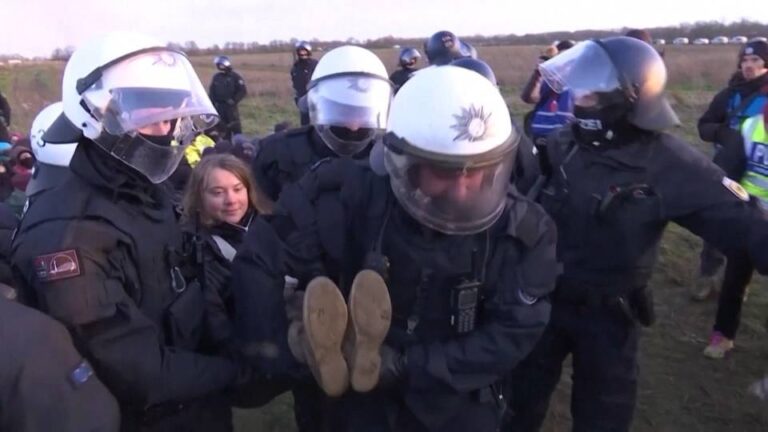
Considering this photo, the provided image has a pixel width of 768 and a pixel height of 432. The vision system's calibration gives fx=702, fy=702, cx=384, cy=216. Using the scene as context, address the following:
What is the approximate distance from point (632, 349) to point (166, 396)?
185cm

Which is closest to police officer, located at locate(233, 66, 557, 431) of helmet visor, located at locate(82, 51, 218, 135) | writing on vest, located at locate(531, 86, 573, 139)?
helmet visor, located at locate(82, 51, 218, 135)

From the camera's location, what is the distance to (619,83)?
2756mm

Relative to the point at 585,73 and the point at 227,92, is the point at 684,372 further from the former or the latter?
the point at 227,92

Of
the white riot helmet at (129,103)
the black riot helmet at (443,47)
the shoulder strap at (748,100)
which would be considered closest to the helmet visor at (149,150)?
the white riot helmet at (129,103)

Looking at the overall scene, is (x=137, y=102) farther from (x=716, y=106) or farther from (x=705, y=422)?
(x=716, y=106)

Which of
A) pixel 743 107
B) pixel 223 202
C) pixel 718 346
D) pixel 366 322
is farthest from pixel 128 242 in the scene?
pixel 743 107

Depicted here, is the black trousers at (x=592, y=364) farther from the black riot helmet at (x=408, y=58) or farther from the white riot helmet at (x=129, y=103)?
the black riot helmet at (x=408, y=58)

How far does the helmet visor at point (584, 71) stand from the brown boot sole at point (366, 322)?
1.40m

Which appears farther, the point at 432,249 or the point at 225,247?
the point at 225,247

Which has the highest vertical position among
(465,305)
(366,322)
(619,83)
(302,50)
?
(619,83)

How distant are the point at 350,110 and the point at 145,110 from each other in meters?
1.50

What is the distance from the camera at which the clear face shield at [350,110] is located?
3.50 meters

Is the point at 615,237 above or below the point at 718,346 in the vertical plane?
above

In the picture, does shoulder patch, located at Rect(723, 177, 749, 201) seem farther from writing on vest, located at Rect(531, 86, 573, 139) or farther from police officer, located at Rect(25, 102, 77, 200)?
writing on vest, located at Rect(531, 86, 573, 139)
